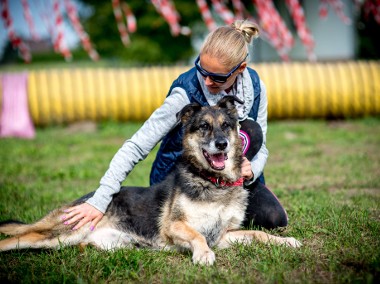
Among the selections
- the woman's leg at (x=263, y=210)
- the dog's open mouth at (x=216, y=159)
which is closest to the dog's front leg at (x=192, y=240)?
the dog's open mouth at (x=216, y=159)

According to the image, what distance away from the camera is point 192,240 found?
3.29 meters

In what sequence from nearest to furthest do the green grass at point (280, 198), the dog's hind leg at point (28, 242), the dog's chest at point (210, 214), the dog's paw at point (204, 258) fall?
the green grass at point (280, 198), the dog's paw at point (204, 258), the dog's hind leg at point (28, 242), the dog's chest at point (210, 214)

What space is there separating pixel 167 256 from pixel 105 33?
2666 centimetres

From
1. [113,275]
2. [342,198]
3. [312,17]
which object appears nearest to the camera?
[113,275]

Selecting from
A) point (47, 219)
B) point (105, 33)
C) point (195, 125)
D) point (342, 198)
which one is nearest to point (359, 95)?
point (342, 198)

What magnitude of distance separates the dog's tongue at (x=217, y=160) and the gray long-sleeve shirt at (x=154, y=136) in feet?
1.35

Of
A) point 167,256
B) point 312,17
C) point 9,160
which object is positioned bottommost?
point 9,160

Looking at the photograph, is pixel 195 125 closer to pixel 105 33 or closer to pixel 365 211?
pixel 365 211

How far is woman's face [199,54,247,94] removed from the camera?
356 centimetres

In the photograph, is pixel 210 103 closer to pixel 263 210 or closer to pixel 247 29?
pixel 247 29

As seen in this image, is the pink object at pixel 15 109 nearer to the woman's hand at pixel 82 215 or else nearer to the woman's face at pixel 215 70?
the woman's hand at pixel 82 215

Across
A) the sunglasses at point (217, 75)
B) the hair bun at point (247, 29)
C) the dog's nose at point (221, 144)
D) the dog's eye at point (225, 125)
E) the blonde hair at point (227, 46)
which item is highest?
the hair bun at point (247, 29)

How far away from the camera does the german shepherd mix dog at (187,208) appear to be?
11.5 feet

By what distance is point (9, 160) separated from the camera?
7758mm
